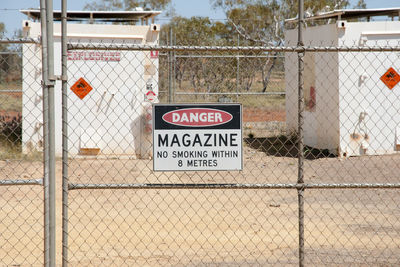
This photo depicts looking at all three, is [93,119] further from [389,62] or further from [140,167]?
[389,62]

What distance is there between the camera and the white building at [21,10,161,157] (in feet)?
42.1

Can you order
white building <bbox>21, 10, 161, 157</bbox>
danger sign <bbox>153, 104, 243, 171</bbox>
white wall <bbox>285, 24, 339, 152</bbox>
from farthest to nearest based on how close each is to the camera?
white wall <bbox>285, 24, 339, 152</bbox> < white building <bbox>21, 10, 161, 157</bbox> < danger sign <bbox>153, 104, 243, 171</bbox>

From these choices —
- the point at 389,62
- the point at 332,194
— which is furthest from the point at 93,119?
the point at 389,62

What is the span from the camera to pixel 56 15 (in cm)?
1400

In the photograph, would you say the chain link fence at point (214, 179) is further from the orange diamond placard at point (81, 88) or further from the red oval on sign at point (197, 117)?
the red oval on sign at point (197, 117)

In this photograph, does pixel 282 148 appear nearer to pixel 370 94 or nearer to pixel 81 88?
pixel 370 94

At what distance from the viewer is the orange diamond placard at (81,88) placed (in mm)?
12523

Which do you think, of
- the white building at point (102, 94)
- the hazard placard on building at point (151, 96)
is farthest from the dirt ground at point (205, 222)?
the hazard placard on building at point (151, 96)

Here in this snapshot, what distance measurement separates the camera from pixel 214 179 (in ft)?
37.8

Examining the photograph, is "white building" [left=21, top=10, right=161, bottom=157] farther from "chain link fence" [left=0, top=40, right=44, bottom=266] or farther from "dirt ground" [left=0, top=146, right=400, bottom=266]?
"dirt ground" [left=0, top=146, right=400, bottom=266]

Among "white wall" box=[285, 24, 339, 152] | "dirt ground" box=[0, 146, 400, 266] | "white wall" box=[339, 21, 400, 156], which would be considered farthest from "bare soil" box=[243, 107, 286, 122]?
"dirt ground" box=[0, 146, 400, 266]

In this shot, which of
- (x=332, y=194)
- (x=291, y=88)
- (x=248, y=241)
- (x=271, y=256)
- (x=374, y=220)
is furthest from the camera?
(x=291, y=88)

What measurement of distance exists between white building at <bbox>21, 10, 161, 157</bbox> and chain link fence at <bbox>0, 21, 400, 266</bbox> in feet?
0.10

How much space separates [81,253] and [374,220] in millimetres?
3932
